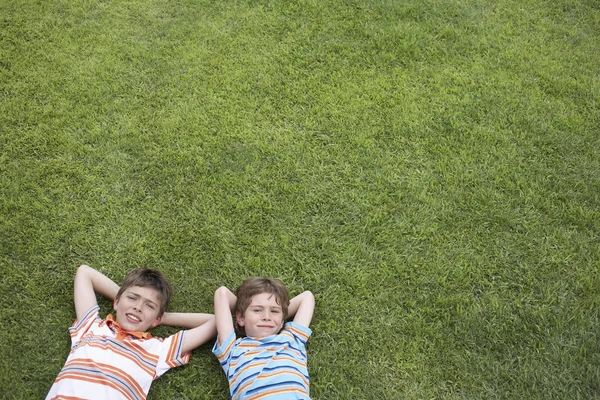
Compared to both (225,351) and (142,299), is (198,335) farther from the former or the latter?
(142,299)

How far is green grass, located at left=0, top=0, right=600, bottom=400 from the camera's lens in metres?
2.55

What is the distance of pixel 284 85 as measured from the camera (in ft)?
12.0

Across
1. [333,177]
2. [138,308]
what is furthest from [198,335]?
[333,177]

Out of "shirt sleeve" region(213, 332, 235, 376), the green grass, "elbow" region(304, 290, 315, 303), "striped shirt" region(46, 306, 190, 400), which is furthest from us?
"elbow" region(304, 290, 315, 303)

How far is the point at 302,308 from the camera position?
2615 mm

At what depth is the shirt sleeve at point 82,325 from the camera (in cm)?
249

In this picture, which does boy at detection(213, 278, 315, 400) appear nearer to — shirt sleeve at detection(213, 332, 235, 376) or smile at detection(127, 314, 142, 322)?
shirt sleeve at detection(213, 332, 235, 376)

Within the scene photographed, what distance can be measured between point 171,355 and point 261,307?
460mm

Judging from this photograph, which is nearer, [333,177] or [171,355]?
[171,355]

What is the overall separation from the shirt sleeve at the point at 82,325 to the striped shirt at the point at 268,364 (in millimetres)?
596

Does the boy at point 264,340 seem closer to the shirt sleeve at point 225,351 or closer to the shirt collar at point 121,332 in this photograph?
the shirt sleeve at point 225,351

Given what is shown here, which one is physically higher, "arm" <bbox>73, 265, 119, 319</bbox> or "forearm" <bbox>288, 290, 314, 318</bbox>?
"arm" <bbox>73, 265, 119, 319</bbox>

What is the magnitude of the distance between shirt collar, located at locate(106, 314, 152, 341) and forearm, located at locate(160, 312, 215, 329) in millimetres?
132

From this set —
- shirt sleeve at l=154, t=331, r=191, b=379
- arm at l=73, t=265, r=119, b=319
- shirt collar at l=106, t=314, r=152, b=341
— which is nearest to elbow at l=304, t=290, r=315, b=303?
shirt sleeve at l=154, t=331, r=191, b=379
